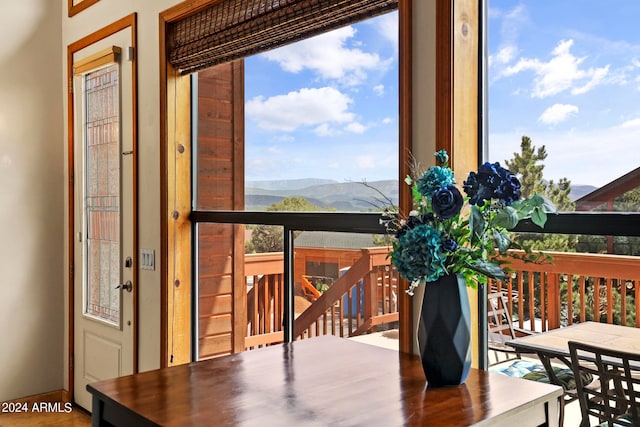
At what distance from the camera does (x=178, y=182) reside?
9.25 feet

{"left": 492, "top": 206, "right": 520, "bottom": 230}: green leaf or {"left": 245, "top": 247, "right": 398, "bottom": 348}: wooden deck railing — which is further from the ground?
{"left": 492, "top": 206, "right": 520, "bottom": 230}: green leaf

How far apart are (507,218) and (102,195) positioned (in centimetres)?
263

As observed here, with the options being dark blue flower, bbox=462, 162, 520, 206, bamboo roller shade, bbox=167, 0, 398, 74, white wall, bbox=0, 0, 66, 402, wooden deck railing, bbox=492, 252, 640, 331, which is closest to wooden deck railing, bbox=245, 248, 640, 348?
wooden deck railing, bbox=492, 252, 640, 331

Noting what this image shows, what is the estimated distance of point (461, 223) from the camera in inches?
56.2

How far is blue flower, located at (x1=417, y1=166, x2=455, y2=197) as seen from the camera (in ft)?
4.49

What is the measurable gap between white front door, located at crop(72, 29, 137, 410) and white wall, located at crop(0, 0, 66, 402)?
20cm

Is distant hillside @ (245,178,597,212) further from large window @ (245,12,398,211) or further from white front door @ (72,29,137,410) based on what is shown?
white front door @ (72,29,137,410)

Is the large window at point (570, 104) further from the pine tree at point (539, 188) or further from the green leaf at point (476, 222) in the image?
the green leaf at point (476, 222)

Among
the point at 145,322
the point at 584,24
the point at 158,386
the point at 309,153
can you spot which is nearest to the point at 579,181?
the point at 584,24

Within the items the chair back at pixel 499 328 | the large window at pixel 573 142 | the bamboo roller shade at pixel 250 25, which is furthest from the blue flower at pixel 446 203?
the bamboo roller shade at pixel 250 25

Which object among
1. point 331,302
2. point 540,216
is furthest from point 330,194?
point 540,216

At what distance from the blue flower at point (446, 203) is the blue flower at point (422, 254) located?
59 mm

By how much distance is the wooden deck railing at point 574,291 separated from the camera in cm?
146

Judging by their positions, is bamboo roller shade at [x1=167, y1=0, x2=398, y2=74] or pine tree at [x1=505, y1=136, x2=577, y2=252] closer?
pine tree at [x1=505, y1=136, x2=577, y2=252]
